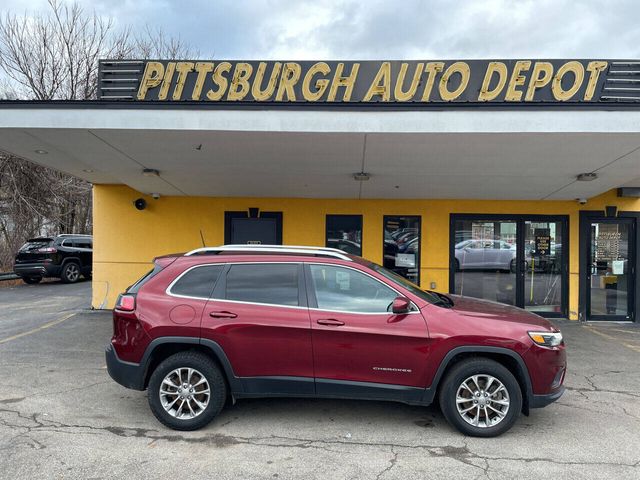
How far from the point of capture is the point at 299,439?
3990mm

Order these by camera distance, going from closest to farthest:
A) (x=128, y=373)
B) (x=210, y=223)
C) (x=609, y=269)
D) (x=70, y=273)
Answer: (x=128, y=373) < (x=609, y=269) < (x=210, y=223) < (x=70, y=273)

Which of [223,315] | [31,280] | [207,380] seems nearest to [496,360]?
[223,315]

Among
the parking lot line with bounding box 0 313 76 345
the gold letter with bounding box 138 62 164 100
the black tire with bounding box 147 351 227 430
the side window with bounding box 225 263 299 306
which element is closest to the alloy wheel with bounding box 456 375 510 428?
the side window with bounding box 225 263 299 306

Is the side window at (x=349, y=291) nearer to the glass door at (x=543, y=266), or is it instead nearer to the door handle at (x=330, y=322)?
the door handle at (x=330, y=322)

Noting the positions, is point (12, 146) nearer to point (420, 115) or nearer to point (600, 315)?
point (420, 115)

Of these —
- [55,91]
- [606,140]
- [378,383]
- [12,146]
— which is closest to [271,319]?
[378,383]

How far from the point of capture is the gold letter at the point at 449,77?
689cm

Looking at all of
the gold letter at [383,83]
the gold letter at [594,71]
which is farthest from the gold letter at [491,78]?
the gold letter at [383,83]

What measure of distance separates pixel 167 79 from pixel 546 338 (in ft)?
21.5

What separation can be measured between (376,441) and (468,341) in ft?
3.97

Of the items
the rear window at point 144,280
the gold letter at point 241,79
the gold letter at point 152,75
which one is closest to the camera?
the rear window at point 144,280

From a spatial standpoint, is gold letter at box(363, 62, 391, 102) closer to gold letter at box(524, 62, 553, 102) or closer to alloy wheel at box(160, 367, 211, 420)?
gold letter at box(524, 62, 553, 102)

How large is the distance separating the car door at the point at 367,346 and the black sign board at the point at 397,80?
4.04 m

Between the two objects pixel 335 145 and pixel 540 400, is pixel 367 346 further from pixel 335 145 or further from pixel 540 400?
pixel 335 145
